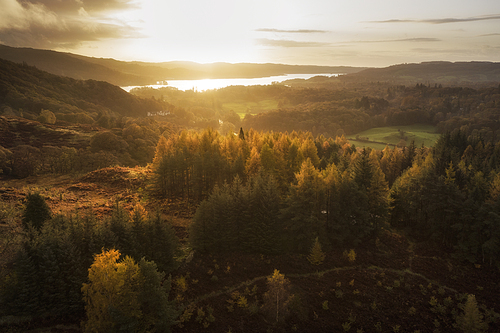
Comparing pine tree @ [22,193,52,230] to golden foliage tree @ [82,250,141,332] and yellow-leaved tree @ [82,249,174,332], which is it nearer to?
yellow-leaved tree @ [82,249,174,332]

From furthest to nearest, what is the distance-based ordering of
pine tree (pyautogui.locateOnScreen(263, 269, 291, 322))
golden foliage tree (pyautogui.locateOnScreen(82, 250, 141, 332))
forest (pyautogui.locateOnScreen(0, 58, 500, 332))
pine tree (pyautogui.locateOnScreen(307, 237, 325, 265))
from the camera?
1. pine tree (pyautogui.locateOnScreen(307, 237, 325, 265))
2. pine tree (pyautogui.locateOnScreen(263, 269, 291, 322))
3. forest (pyautogui.locateOnScreen(0, 58, 500, 332))
4. golden foliage tree (pyautogui.locateOnScreen(82, 250, 141, 332))

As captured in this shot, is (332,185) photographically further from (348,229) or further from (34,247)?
(34,247)

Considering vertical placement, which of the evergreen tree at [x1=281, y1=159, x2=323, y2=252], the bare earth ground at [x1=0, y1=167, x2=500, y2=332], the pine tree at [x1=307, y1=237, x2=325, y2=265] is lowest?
the bare earth ground at [x1=0, y1=167, x2=500, y2=332]

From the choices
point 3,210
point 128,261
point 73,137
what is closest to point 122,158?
point 73,137

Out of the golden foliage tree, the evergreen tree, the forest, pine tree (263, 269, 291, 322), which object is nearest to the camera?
the golden foliage tree

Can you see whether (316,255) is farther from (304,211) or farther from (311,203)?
(311,203)

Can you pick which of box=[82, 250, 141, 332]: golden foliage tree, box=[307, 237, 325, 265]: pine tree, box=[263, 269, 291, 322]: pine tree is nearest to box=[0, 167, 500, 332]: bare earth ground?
box=[263, 269, 291, 322]: pine tree
